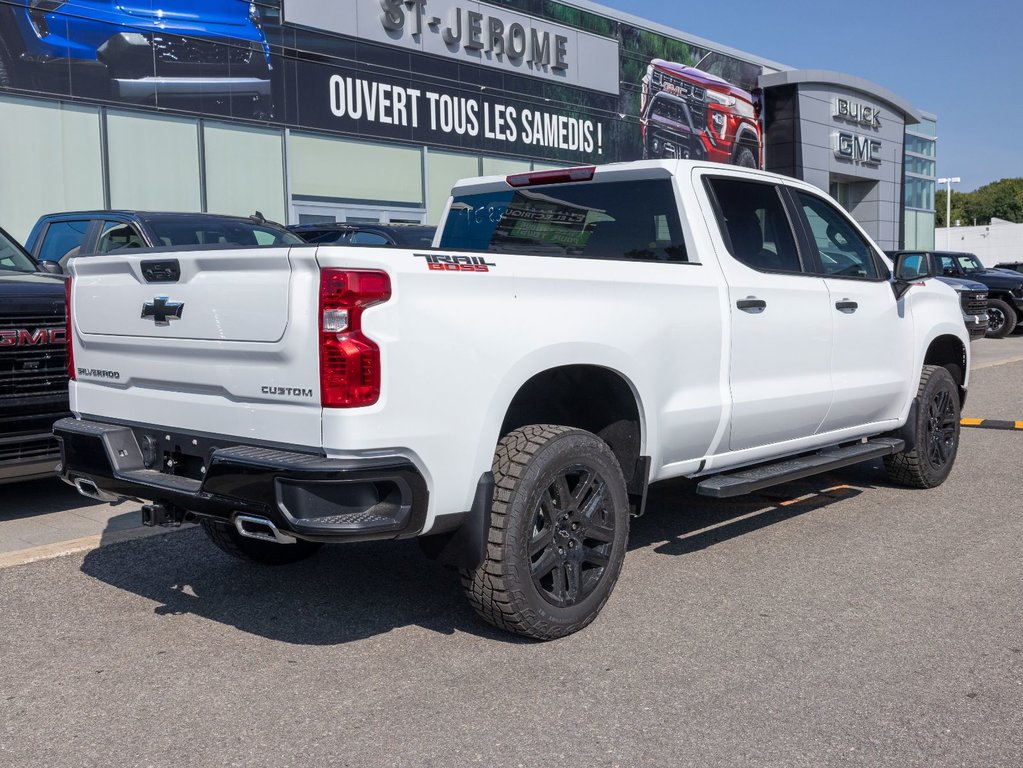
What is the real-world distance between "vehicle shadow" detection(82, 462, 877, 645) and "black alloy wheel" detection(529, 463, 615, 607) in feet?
0.96

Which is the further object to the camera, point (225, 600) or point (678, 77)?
point (678, 77)

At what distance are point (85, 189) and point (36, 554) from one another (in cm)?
1276

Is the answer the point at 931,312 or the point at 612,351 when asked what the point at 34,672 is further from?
the point at 931,312

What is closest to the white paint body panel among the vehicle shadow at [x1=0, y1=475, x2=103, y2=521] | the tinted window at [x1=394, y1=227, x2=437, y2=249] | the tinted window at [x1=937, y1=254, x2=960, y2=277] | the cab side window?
the vehicle shadow at [x1=0, y1=475, x2=103, y2=521]

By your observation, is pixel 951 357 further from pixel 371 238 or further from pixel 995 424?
pixel 371 238

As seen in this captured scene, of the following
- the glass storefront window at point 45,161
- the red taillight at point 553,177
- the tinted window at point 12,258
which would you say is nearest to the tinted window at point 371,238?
the tinted window at point 12,258

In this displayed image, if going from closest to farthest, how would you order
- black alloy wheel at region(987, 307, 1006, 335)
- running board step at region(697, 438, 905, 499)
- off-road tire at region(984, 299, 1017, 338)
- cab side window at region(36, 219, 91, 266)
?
running board step at region(697, 438, 905, 499)
cab side window at region(36, 219, 91, 266)
off-road tire at region(984, 299, 1017, 338)
black alloy wheel at region(987, 307, 1006, 335)

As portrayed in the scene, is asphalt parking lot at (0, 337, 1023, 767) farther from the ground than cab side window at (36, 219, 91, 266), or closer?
closer

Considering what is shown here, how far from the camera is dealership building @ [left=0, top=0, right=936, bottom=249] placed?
54.3ft

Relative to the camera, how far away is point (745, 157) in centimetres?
3372

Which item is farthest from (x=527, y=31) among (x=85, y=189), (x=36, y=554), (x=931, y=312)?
(x=36, y=554)

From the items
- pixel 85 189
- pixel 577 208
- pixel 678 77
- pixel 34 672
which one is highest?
pixel 678 77

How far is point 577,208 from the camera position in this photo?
18.2ft

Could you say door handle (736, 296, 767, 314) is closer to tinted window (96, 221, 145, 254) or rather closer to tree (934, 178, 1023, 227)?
tinted window (96, 221, 145, 254)
